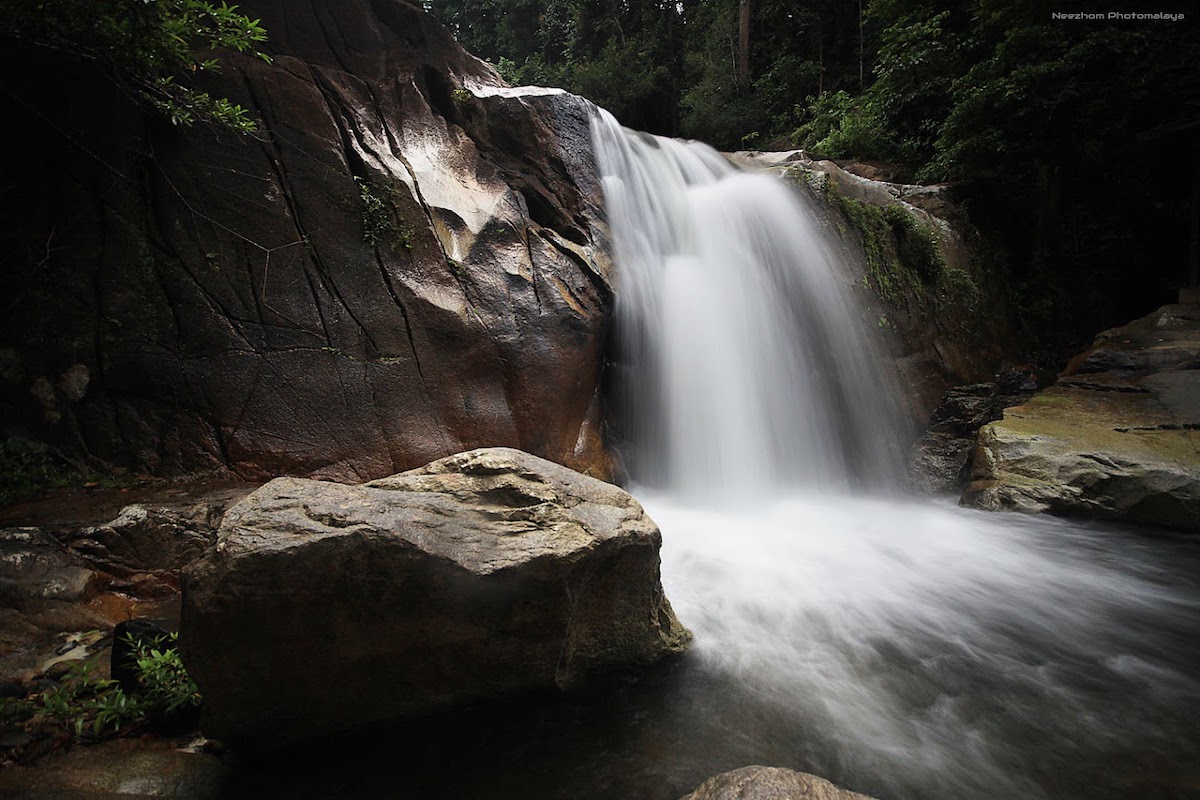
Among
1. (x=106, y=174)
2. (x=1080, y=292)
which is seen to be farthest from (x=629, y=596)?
(x=1080, y=292)

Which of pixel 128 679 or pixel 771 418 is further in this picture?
pixel 771 418

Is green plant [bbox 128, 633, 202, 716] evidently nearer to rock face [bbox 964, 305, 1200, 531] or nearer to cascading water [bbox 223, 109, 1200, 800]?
cascading water [bbox 223, 109, 1200, 800]

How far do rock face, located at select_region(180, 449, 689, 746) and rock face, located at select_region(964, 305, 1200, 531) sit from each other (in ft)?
17.0

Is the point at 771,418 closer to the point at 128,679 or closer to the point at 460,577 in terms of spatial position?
the point at 460,577

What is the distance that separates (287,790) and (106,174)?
5.04m

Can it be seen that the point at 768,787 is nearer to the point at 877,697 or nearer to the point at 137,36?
the point at 877,697

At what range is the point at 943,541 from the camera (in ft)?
17.4

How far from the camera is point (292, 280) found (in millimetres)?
4789

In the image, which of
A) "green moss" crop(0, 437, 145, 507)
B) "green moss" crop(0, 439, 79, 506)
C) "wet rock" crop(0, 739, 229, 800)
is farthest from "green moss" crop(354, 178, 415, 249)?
"wet rock" crop(0, 739, 229, 800)

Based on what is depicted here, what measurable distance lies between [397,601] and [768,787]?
160 centimetres

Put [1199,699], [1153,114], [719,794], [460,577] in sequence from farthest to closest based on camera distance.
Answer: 1. [1153,114]
2. [1199,699]
3. [460,577]
4. [719,794]

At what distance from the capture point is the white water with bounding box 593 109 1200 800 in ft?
8.59

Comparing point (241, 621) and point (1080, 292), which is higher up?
point (1080, 292)

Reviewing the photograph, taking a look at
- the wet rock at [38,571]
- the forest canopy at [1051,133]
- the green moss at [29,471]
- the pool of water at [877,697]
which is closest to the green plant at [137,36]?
the green moss at [29,471]
